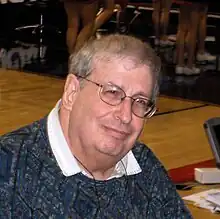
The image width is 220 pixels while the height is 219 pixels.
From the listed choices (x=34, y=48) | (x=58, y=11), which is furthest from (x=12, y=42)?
(x=58, y=11)

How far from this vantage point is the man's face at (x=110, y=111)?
1824mm

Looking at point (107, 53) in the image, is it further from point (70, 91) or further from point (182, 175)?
point (182, 175)

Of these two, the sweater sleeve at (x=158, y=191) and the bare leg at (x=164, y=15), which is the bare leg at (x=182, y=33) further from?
the sweater sleeve at (x=158, y=191)

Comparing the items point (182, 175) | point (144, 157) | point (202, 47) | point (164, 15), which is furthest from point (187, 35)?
point (144, 157)

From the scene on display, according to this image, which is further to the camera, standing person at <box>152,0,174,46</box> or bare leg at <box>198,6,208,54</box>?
standing person at <box>152,0,174,46</box>

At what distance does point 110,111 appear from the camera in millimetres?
1824

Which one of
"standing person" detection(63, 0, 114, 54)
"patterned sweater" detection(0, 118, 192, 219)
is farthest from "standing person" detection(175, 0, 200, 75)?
"patterned sweater" detection(0, 118, 192, 219)

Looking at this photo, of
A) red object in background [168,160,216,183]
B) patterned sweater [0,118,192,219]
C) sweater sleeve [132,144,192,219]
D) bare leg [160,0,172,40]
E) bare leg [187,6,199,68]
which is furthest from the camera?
bare leg [160,0,172,40]

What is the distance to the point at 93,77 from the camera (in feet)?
6.02

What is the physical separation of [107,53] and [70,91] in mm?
144

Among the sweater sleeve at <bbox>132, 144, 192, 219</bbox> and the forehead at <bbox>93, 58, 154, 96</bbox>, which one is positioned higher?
the forehead at <bbox>93, 58, 154, 96</bbox>

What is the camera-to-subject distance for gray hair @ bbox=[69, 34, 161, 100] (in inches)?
71.9

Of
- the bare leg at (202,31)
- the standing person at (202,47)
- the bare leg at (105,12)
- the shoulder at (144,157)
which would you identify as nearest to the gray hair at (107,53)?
the shoulder at (144,157)

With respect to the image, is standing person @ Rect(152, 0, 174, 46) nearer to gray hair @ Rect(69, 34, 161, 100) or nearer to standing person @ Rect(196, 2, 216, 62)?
standing person @ Rect(196, 2, 216, 62)
